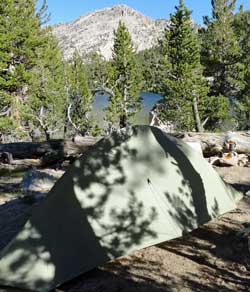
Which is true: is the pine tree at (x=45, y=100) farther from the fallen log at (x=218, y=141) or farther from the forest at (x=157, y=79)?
the fallen log at (x=218, y=141)

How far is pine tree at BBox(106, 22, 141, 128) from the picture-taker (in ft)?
119

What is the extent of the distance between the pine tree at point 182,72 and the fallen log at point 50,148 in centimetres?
1596

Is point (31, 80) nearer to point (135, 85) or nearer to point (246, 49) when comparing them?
point (135, 85)

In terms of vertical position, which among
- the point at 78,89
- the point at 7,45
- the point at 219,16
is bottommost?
the point at 78,89

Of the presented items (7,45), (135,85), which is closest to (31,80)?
(7,45)

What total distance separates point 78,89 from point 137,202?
87.7 feet

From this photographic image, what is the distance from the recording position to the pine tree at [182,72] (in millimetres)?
29781

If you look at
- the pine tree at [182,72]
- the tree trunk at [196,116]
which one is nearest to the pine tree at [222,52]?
the pine tree at [182,72]

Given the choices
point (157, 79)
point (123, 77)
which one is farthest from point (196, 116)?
point (123, 77)

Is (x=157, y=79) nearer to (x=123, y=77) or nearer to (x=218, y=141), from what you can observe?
(x=123, y=77)

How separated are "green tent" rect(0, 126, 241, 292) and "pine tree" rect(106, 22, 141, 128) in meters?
28.5

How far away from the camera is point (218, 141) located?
13961 mm

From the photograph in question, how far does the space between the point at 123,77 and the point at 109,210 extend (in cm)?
3341

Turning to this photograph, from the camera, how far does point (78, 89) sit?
32.0 m
